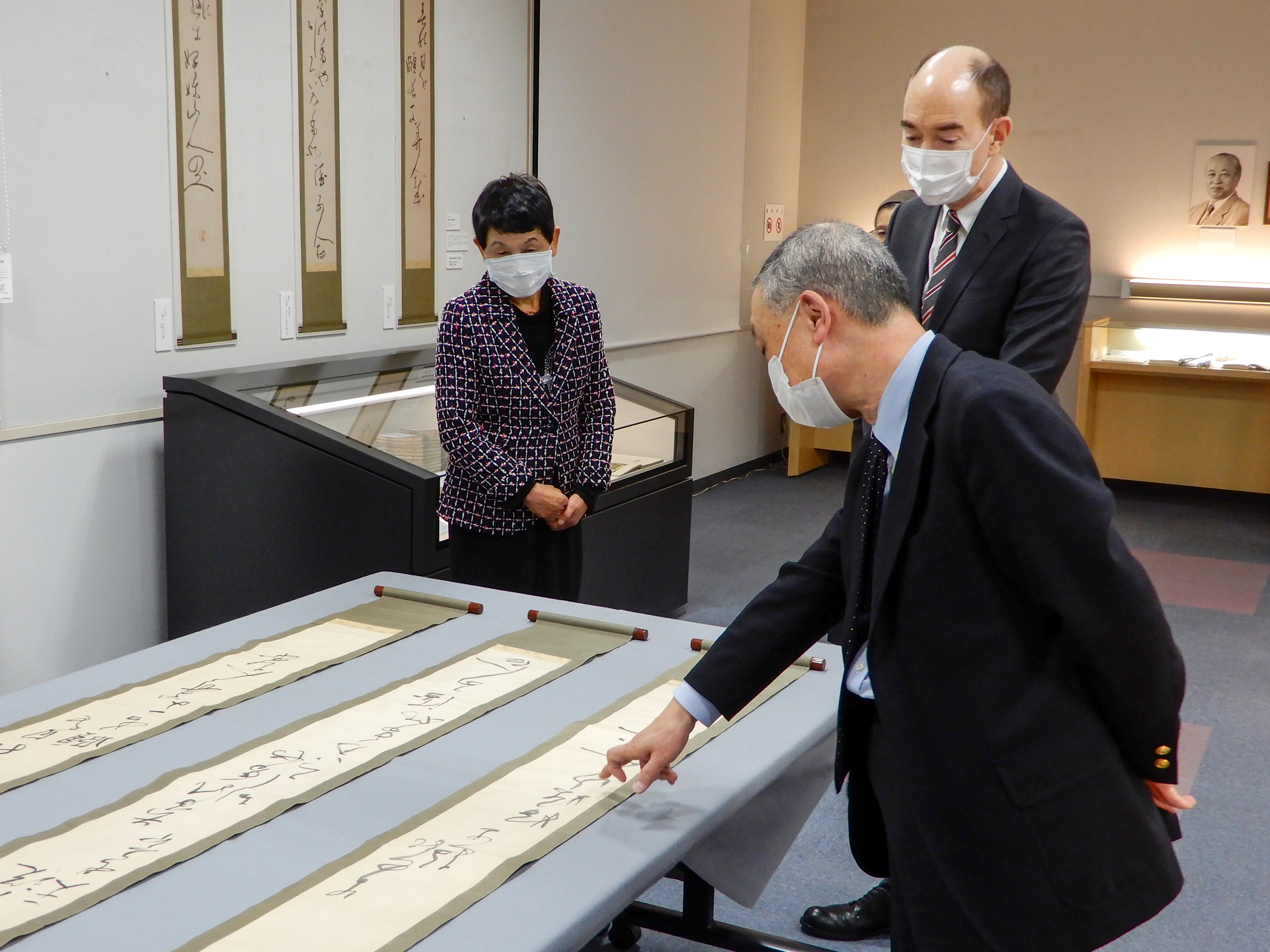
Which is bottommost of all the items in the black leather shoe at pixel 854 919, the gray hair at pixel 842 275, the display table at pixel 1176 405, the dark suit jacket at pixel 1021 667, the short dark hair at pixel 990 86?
the black leather shoe at pixel 854 919

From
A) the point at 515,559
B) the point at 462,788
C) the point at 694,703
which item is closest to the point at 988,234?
the point at 694,703

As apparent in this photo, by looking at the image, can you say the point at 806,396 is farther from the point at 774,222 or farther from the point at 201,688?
the point at 774,222

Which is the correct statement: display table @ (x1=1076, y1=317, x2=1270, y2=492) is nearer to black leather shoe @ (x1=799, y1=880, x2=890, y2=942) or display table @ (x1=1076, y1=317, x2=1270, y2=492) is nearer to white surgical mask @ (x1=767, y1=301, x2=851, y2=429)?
black leather shoe @ (x1=799, y1=880, x2=890, y2=942)

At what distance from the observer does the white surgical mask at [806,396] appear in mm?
1238

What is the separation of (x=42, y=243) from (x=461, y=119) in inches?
Result: 69.7

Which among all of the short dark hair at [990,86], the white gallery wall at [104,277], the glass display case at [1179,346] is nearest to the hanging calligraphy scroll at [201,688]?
the short dark hair at [990,86]

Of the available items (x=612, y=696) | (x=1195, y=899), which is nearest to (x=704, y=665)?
(x=612, y=696)

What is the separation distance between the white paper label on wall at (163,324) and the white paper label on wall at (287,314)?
42cm

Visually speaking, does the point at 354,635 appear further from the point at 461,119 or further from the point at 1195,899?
the point at 461,119

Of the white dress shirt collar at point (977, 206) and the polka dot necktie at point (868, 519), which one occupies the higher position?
the white dress shirt collar at point (977, 206)

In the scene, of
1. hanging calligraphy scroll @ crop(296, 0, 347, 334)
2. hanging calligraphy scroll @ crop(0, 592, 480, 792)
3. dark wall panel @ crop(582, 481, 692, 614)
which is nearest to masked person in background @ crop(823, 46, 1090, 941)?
hanging calligraphy scroll @ crop(0, 592, 480, 792)

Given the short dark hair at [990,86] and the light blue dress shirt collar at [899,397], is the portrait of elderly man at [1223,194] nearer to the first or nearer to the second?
the short dark hair at [990,86]

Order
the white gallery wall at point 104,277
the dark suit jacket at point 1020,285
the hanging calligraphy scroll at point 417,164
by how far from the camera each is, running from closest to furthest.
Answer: the dark suit jacket at point 1020,285
the white gallery wall at point 104,277
the hanging calligraphy scroll at point 417,164

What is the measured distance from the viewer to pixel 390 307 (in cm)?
420
